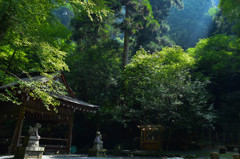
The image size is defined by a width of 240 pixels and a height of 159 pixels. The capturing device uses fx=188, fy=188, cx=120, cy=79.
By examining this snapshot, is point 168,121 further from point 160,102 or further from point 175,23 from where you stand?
point 175,23

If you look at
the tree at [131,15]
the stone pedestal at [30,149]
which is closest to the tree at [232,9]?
the tree at [131,15]

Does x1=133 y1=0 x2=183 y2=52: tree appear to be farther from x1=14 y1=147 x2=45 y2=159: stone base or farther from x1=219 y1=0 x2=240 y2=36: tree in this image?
x1=14 y1=147 x2=45 y2=159: stone base

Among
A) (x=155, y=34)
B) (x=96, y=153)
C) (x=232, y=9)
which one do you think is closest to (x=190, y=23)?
(x=155, y=34)

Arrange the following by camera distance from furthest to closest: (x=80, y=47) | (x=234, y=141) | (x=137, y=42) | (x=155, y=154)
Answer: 1. (x=137, y=42)
2. (x=80, y=47)
3. (x=234, y=141)
4. (x=155, y=154)

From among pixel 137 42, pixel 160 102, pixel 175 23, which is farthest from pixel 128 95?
pixel 175 23

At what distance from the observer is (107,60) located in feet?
57.5

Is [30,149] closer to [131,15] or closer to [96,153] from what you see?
[96,153]

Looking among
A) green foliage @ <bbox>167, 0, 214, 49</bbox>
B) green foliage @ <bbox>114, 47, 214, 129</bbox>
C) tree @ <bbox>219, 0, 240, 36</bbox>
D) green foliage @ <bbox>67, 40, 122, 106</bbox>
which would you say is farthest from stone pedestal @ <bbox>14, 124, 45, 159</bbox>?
green foliage @ <bbox>167, 0, 214, 49</bbox>

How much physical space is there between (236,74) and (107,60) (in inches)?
513

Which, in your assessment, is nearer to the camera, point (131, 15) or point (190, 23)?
point (131, 15)

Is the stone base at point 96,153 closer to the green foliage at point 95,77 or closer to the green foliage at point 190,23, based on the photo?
the green foliage at point 95,77

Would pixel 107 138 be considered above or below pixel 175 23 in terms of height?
below

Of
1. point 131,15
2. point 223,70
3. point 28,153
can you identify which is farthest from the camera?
point 131,15

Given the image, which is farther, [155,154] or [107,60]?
[107,60]
